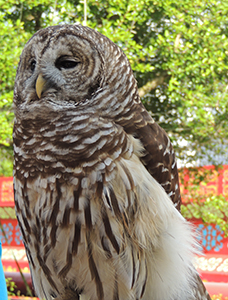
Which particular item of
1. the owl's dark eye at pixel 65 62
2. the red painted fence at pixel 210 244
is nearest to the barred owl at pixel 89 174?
the owl's dark eye at pixel 65 62

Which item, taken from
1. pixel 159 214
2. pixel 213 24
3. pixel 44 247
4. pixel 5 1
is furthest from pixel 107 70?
pixel 213 24

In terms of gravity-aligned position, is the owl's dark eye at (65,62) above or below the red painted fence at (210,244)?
above

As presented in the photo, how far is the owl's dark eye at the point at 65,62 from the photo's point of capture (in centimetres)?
128

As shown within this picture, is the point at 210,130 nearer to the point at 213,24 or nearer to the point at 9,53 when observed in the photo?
the point at 213,24

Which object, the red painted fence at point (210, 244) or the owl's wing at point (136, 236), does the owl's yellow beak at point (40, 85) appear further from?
the red painted fence at point (210, 244)

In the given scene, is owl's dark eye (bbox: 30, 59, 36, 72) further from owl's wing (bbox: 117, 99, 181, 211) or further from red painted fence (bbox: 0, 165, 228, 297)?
red painted fence (bbox: 0, 165, 228, 297)

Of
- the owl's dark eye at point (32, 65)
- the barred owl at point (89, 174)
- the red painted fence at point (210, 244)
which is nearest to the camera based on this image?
the barred owl at point (89, 174)

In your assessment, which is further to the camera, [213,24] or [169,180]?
[213,24]

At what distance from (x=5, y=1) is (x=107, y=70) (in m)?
2.68

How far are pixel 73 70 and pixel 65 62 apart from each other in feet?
0.14

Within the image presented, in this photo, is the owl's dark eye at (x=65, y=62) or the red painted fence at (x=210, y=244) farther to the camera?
the red painted fence at (x=210, y=244)

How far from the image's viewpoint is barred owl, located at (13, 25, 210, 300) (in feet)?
3.95

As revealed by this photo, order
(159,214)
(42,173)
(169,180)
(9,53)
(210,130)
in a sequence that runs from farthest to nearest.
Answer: (210,130) → (9,53) → (169,180) → (159,214) → (42,173)

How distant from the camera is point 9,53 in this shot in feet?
10.7
